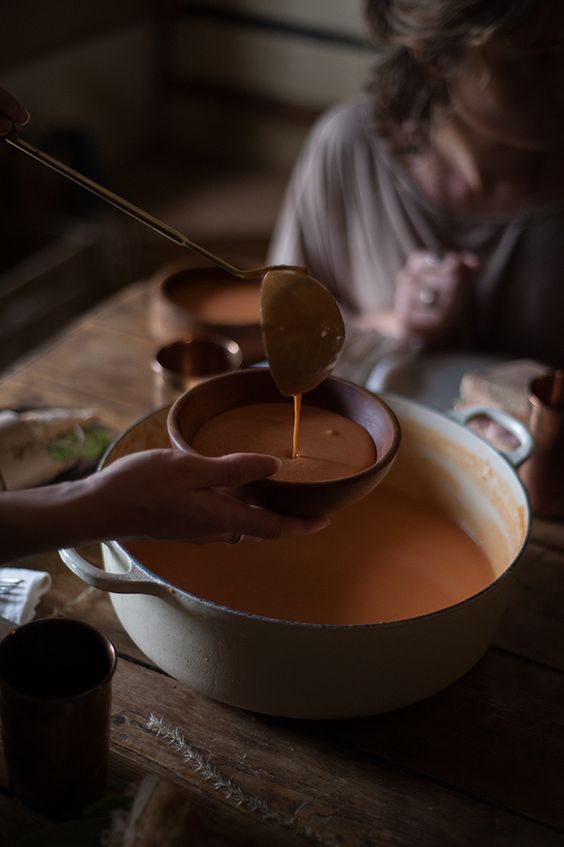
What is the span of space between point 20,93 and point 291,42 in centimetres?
104

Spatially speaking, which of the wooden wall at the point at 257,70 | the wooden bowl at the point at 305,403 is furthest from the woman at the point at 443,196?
the wooden wall at the point at 257,70

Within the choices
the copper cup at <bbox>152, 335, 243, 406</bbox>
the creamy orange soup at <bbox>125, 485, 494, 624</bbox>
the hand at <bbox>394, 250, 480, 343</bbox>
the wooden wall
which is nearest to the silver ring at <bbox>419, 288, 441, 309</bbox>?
the hand at <bbox>394, 250, 480, 343</bbox>

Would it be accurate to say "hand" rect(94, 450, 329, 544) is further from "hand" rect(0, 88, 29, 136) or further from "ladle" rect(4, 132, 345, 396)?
"hand" rect(0, 88, 29, 136)

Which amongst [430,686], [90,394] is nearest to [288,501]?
[430,686]

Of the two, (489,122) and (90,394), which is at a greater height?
(489,122)

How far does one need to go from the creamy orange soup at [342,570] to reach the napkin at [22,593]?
0.10m

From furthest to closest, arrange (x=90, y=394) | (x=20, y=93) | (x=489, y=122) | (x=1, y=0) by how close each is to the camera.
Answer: (x=20, y=93) < (x=1, y=0) < (x=489, y=122) < (x=90, y=394)

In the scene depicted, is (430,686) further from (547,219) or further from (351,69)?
(351,69)

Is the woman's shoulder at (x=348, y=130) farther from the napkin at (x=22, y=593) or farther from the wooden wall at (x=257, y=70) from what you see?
the wooden wall at (x=257, y=70)

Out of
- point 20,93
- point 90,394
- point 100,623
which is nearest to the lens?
point 100,623

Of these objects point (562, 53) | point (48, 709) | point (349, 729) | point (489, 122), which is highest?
point (562, 53)

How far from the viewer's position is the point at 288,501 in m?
0.81

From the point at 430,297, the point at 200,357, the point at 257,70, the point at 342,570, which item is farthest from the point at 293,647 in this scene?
the point at 257,70

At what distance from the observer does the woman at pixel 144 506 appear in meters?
0.67
